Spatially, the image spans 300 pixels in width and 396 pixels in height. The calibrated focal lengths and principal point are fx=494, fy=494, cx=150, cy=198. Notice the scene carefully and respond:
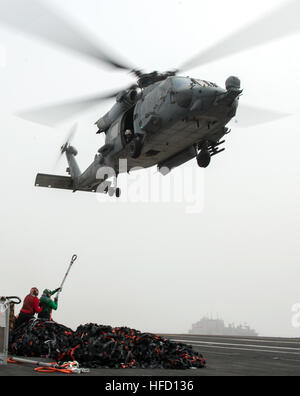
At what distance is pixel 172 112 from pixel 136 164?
422 cm

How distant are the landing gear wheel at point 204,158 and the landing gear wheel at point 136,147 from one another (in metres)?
2.42

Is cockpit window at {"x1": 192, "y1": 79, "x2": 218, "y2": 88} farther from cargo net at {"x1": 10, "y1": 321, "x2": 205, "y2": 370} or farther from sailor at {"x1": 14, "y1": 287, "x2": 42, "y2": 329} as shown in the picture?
cargo net at {"x1": 10, "y1": 321, "x2": 205, "y2": 370}

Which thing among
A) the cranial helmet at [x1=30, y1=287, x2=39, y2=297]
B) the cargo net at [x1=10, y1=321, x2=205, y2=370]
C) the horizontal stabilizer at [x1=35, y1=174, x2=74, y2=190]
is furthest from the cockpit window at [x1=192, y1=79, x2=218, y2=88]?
the horizontal stabilizer at [x1=35, y1=174, x2=74, y2=190]

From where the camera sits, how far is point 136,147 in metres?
20.1

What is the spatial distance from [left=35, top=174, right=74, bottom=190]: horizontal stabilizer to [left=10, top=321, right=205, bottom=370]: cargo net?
14.2 metres

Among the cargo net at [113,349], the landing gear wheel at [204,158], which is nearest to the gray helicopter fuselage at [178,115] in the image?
the landing gear wheel at [204,158]

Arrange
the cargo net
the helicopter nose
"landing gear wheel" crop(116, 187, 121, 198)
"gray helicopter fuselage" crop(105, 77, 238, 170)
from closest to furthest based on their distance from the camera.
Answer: the cargo net
the helicopter nose
"gray helicopter fuselage" crop(105, 77, 238, 170)
"landing gear wheel" crop(116, 187, 121, 198)

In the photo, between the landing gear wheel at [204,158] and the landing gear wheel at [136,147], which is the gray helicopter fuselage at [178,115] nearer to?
the landing gear wheel at [136,147]

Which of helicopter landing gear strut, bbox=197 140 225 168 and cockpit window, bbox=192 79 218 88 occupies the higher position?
cockpit window, bbox=192 79 218 88

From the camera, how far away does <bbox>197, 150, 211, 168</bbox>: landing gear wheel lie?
1969 cm

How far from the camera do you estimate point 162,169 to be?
70.7ft
